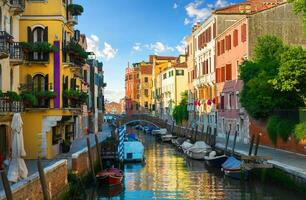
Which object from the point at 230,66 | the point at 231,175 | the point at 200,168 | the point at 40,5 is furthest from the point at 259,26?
the point at 40,5

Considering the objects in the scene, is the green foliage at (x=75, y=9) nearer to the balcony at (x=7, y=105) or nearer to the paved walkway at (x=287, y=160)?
the balcony at (x=7, y=105)

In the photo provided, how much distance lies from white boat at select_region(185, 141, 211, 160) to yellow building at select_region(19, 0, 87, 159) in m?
11.8

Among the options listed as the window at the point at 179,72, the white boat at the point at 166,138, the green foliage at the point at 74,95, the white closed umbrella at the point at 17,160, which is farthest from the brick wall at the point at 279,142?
the window at the point at 179,72

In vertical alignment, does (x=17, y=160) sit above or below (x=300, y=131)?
below

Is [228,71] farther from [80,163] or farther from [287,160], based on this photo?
[80,163]

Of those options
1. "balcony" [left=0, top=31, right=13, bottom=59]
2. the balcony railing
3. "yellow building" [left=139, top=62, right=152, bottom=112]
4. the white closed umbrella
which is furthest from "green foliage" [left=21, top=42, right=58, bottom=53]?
"yellow building" [left=139, top=62, right=152, bottom=112]

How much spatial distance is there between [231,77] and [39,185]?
27.9 m

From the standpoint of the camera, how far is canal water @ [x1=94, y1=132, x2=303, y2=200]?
19.6m

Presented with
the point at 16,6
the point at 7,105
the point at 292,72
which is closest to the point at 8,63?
the point at 7,105

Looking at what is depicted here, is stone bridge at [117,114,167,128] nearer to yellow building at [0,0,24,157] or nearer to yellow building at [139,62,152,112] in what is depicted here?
yellow building at [139,62,152,112]

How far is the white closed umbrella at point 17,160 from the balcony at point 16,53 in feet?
18.2

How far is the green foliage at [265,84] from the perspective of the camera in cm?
2673

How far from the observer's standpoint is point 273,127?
27984mm

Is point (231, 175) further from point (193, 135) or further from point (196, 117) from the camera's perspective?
point (196, 117)
